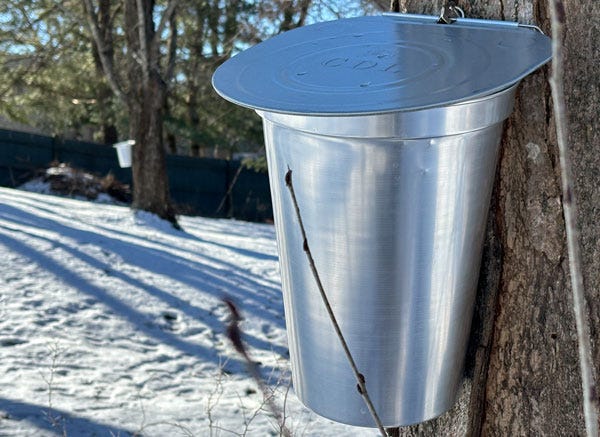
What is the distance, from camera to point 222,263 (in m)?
7.48

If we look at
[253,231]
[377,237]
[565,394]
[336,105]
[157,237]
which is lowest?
[253,231]

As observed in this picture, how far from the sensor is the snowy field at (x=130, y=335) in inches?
144

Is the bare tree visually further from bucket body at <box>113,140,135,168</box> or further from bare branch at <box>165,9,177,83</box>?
bucket body at <box>113,140,135,168</box>

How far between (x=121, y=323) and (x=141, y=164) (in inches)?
199

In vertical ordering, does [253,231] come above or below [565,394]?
below

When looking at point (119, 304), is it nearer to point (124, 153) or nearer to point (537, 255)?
point (537, 255)

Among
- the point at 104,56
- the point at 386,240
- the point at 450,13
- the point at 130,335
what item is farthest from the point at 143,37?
the point at 386,240

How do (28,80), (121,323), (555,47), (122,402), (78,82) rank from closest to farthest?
1. (555,47)
2. (122,402)
3. (121,323)
4. (28,80)
5. (78,82)

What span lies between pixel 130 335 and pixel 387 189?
3.98 m

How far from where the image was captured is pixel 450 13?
5.11 feet

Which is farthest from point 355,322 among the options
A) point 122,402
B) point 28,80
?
point 28,80

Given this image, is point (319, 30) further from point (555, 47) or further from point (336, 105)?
point (555, 47)

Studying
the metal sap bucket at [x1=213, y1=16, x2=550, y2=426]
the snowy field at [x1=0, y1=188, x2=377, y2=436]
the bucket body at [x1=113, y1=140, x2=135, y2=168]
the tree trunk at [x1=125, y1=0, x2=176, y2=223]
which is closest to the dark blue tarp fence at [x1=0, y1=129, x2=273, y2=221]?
the bucket body at [x1=113, y1=140, x2=135, y2=168]

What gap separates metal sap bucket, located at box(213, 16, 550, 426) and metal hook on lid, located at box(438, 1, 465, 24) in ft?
0.07
